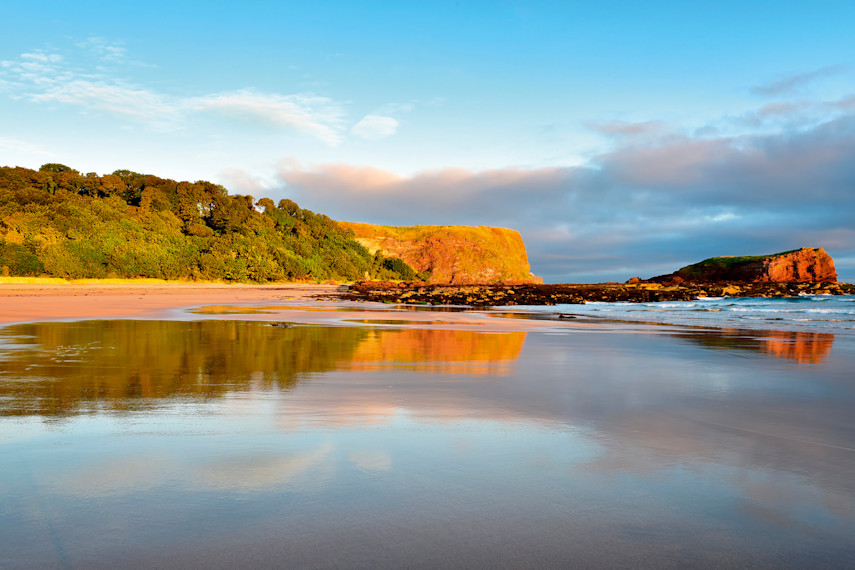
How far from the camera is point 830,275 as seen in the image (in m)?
37.4

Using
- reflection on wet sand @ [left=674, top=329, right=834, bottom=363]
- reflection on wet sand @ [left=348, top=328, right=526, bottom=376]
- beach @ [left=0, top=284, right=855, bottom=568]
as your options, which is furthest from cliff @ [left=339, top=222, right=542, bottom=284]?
beach @ [left=0, top=284, right=855, bottom=568]

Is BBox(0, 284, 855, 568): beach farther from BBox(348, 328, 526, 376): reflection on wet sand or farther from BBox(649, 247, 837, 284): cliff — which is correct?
BBox(649, 247, 837, 284): cliff

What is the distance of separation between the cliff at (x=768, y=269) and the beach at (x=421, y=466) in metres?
39.2

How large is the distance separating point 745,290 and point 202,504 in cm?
3219

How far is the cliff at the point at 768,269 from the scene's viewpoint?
37.6 metres

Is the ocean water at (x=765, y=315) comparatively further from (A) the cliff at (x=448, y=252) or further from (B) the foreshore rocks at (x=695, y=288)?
(A) the cliff at (x=448, y=252)

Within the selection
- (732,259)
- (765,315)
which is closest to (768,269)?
(732,259)

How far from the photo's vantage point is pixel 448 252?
11612 centimetres

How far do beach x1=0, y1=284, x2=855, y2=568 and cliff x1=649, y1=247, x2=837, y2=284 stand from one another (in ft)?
128

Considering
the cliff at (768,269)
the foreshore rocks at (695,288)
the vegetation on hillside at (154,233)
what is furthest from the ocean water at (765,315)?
the vegetation on hillside at (154,233)

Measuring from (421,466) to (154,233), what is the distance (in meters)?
58.1

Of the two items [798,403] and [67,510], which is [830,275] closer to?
[798,403]

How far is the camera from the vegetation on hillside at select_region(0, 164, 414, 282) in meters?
44.6

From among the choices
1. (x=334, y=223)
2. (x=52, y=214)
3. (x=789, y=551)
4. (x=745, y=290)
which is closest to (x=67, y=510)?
(x=789, y=551)
